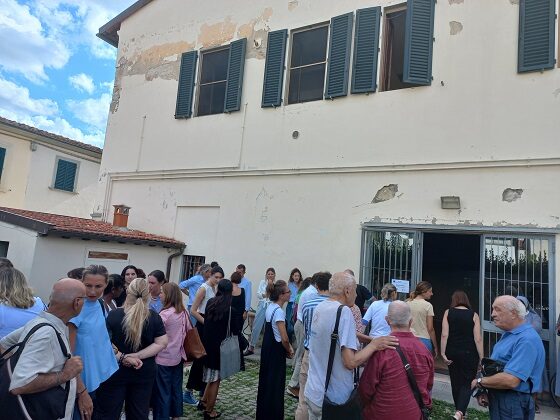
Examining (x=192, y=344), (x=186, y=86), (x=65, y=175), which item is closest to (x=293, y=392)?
(x=192, y=344)

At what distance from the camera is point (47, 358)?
2.53m

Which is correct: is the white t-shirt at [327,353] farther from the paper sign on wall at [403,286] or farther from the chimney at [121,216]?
the chimney at [121,216]

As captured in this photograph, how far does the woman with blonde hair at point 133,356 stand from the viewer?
362cm

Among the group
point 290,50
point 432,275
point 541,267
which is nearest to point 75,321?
point 541,267

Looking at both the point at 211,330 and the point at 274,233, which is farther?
the point at 274,233

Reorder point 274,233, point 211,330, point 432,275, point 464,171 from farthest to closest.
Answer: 1. point 432,275
2. point 274,233
3. point 464,171
4. point 211,330

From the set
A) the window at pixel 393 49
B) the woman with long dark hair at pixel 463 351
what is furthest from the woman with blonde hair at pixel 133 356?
the window at pixel 393 49

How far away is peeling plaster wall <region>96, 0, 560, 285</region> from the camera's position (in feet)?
24.6

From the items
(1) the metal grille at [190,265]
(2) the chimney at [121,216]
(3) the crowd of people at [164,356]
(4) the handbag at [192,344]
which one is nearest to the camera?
(3) the crowd of people at [164,356]

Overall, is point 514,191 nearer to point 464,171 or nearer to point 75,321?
point 464,171

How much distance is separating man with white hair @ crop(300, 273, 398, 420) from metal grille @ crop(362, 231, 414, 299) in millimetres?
4687

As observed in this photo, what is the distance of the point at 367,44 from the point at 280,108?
2360 millimetres

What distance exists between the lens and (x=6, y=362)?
8.18 feet

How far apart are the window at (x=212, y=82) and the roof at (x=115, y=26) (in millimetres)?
3344
